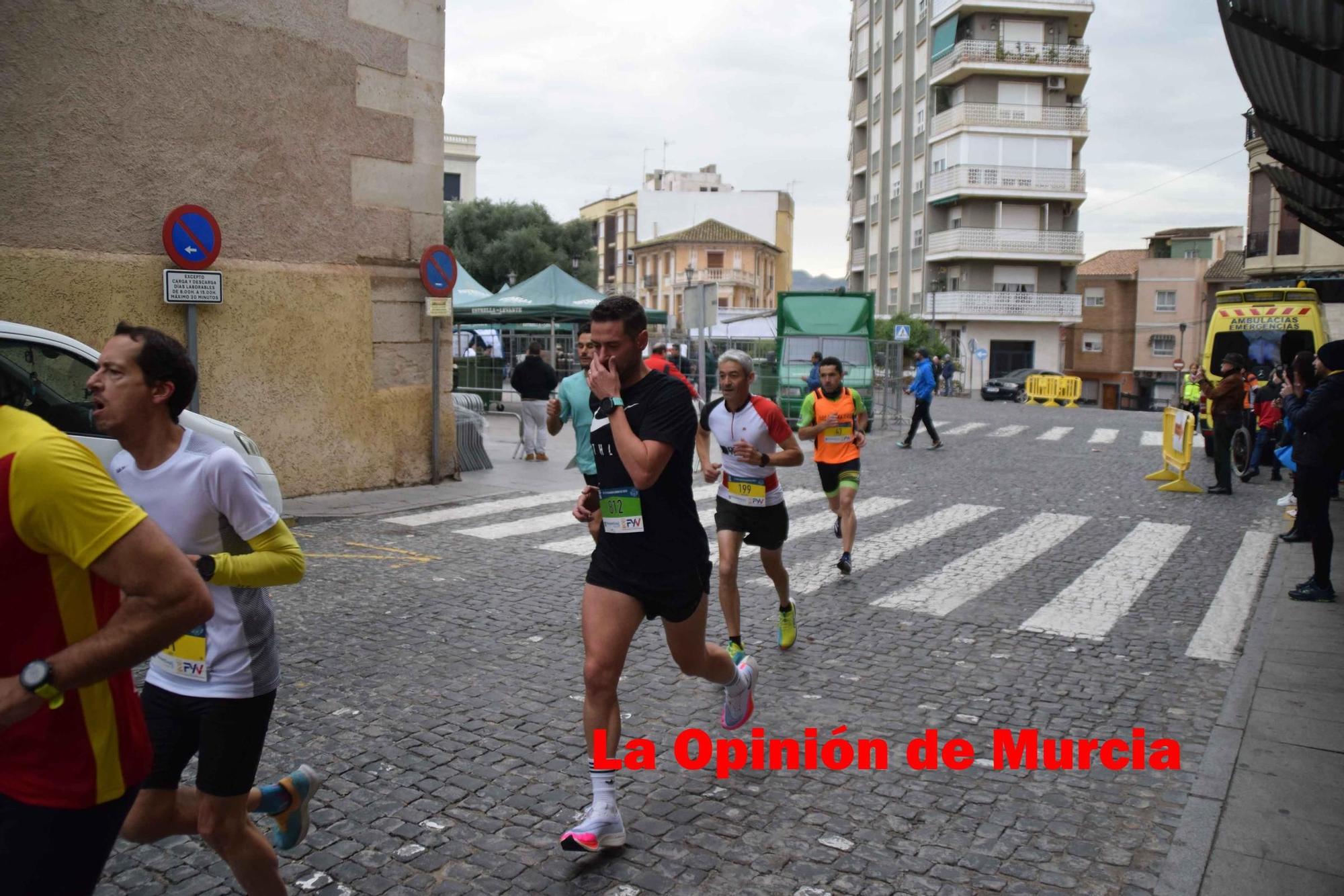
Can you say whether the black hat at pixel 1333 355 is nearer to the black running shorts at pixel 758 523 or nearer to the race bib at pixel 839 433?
the race bib at pixel 839 433

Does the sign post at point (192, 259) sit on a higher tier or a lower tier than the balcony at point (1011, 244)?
lower

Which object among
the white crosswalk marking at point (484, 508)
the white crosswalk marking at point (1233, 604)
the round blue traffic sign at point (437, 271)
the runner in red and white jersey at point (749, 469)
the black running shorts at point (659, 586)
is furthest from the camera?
the round blue traffic sign at point (437, 271)

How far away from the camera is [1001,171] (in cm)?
5334

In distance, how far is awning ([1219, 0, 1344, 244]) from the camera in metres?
6.49

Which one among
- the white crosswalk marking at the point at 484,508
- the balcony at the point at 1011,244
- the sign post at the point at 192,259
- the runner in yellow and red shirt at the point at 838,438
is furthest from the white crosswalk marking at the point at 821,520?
the balcony at the point at 1011,244

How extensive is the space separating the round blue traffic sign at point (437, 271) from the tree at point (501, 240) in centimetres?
4313

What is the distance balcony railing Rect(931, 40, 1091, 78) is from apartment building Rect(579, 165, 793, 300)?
33.3 meters

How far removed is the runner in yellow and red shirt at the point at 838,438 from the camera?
8695 mm

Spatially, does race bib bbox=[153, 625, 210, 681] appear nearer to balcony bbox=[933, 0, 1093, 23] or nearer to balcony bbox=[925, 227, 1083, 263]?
balcony bbox=[925, 227, 1083, 263]

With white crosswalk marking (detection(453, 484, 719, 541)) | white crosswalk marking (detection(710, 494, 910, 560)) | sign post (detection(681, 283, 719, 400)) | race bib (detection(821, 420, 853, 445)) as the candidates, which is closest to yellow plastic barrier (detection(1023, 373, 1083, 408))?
sign post (detection(681, 283, 719, 400))

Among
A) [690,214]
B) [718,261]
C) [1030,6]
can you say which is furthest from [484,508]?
[690,214]

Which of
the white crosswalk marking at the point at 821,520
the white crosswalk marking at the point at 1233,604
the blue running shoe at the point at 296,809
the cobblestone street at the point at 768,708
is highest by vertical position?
the blue running shoe at the point at 296,809

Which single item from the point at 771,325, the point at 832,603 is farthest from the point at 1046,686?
the point at 771,325

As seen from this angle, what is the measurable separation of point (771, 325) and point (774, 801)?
36260mm
